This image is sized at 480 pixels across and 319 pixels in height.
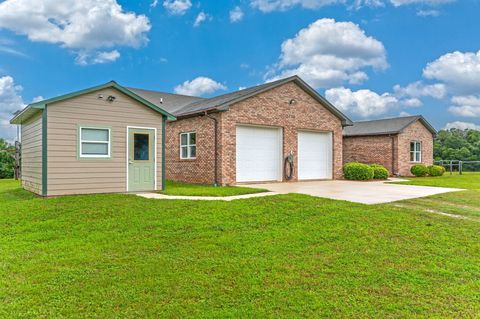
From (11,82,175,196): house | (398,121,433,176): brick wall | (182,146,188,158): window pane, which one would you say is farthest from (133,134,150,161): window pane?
(398,121,433,176): brick wall

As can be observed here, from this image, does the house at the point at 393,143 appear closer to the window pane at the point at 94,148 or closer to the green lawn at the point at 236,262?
the green lawn at the point at 236,262

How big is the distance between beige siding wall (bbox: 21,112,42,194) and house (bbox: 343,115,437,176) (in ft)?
70.3

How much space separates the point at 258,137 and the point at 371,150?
12817mm

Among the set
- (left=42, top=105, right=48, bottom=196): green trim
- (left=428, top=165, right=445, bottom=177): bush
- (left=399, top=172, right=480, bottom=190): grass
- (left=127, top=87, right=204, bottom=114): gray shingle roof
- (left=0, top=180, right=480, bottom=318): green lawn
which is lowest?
(left=0, top=180, right=480, bottom=318): green lawn

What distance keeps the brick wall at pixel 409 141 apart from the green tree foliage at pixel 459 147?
1243 centimetres

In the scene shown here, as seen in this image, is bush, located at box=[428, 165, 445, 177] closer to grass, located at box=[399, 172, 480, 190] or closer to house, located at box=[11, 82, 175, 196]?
grass, located at box=[399, 172, 480, 190]

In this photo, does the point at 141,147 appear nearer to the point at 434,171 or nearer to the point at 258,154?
the point at 258,154

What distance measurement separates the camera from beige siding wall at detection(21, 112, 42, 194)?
11305mm

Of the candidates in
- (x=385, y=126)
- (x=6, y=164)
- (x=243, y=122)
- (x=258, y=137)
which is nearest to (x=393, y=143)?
(x=385, y=126)

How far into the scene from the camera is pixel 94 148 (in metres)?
11.5

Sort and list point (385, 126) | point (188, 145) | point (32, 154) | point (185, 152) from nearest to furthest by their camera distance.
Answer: point (32, 154), point (188, 145), point (185, 152), point (385, 126)

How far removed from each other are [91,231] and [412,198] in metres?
9.31

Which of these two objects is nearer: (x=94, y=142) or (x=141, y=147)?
(x=94, y=142)

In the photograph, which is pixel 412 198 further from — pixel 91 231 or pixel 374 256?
pixel 91 231
